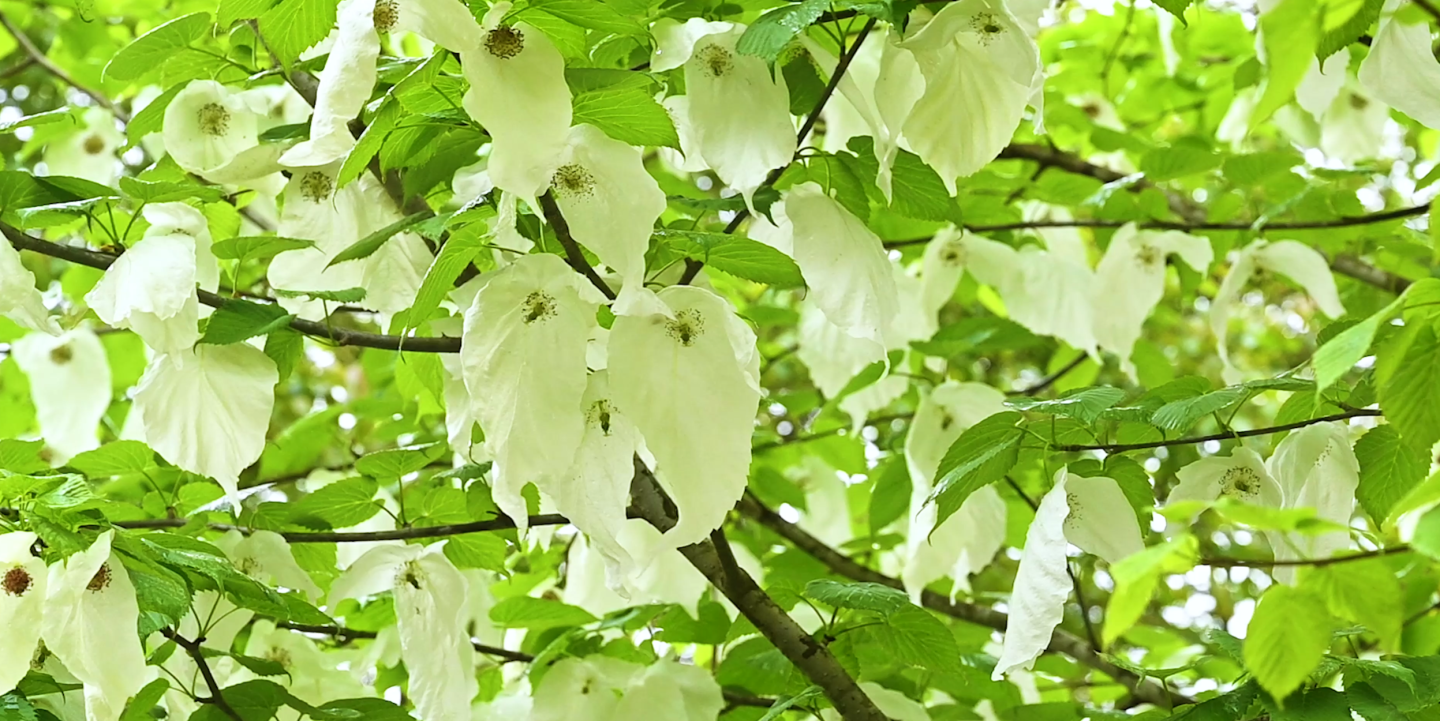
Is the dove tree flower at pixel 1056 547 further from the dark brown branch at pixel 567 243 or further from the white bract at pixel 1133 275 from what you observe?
the white bract at pixel 1133 275

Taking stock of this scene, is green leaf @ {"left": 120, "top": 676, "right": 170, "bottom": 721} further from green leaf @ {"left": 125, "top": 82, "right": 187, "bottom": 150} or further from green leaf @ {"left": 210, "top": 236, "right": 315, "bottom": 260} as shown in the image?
green leaf @ {"left": 125, "top": 82, "right": 187, "bottom": 150}

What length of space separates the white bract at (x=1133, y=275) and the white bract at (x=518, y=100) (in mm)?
952

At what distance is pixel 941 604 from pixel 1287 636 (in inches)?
38.6

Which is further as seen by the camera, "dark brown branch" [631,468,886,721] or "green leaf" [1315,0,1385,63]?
"dark brown branch" [631,468,886,721]

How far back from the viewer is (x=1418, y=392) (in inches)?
27.6

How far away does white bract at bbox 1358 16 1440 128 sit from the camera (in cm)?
86

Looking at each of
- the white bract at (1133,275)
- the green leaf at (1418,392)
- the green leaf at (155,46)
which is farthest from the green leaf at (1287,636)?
the white bract at (1133,275)

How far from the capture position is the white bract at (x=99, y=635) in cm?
81

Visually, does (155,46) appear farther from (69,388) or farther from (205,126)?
(69,388)

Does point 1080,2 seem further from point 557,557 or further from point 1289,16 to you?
point 1289,16

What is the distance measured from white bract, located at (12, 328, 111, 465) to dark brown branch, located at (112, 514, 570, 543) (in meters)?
0.48

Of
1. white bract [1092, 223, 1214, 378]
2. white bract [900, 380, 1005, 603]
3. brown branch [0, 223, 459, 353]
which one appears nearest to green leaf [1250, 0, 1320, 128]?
brown branch [0, 223, 459, 353]

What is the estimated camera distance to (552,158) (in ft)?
2.38

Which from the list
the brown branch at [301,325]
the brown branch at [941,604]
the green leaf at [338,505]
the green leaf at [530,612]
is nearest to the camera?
the brown branch at [301,325]
